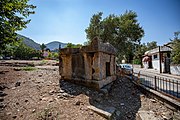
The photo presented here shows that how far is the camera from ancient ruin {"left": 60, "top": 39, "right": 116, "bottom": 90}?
6.08 meters

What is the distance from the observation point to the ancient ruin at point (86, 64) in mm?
6082

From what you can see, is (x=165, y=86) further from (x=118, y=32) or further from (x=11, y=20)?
(x=118, y=32)

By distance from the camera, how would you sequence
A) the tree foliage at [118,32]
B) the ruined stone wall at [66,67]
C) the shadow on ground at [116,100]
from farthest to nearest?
the tree foliage at [118,32]
the ruined stone wall at [66,67]
the shadow on ground at [116,100]

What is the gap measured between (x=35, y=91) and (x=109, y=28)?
18.1 m

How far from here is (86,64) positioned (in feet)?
21.1

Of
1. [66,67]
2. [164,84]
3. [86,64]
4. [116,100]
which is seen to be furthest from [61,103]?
[164,84]

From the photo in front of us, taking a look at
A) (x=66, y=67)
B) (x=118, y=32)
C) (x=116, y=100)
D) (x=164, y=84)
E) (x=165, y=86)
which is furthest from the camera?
(x=118, y=32)

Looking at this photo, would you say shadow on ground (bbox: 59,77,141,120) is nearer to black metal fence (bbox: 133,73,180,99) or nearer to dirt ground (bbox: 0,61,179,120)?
dirt ground (bbox: 0,61,179,120)

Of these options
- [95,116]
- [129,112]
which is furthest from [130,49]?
[95,116]

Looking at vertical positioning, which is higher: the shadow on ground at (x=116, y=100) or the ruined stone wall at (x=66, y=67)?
the ruined stone wall at (x=66, y=67)

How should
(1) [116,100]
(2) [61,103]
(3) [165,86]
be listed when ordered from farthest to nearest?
(3) [165,86] → (1) [116,100] → (2) [61,103]

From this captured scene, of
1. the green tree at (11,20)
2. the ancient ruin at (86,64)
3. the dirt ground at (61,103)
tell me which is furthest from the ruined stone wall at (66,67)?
the green tree at (11,20)

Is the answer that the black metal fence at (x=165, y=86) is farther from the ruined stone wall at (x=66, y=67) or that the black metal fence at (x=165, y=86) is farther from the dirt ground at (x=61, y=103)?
the ruined stone wall at (x=66, y=67)

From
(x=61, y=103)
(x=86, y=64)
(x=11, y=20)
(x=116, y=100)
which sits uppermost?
(x=11, y=20)
